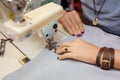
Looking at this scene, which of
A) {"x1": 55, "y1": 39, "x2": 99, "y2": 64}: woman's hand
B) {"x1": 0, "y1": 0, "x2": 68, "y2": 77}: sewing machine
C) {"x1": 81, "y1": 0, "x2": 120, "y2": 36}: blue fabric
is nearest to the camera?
{"x1": 0, "y1": 0, "x2": 68, "y2": 77}: sewing machine

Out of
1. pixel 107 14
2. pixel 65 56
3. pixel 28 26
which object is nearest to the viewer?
pixel 28 26

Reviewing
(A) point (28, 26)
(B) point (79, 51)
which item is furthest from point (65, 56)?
(A) point (28, 26)

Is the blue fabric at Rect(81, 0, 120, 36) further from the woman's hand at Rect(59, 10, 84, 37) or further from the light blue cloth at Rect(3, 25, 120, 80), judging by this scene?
the light blue cloth at Rect(3, 25, 120, 80)

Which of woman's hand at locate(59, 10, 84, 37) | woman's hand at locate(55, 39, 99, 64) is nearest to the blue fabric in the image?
woman's hand at locate(59, 10, 84, 37)

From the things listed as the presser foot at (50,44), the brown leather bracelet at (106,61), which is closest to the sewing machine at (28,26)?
the presser foot at (50,44)

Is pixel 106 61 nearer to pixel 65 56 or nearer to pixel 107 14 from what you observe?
pixel 65 56

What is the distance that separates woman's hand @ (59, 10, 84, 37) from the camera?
2.89 ft

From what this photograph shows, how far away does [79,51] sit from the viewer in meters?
0.75

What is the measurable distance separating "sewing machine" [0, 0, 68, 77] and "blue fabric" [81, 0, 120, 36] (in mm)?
216

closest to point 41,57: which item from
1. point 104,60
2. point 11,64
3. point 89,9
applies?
point 11,64

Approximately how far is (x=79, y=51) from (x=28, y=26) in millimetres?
211

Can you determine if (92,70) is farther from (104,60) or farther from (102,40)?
(102,40)

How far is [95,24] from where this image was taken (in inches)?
36.9

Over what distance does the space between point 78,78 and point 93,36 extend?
214 mm
